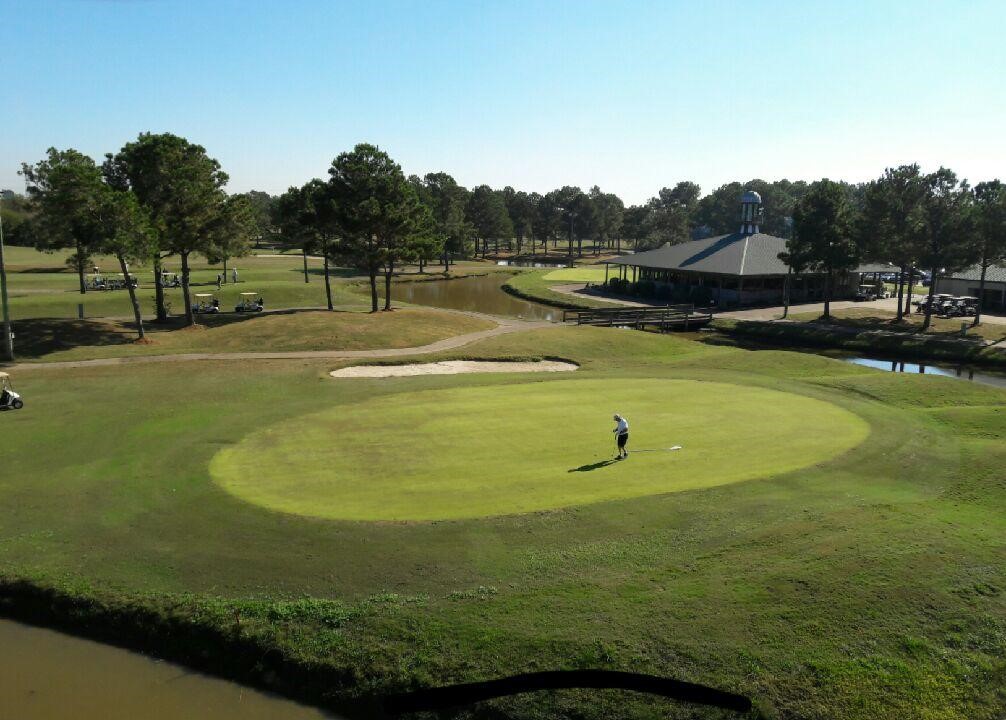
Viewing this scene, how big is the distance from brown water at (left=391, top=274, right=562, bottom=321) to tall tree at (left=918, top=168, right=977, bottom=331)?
3605cm

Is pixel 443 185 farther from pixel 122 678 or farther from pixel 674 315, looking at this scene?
pixel 122 678

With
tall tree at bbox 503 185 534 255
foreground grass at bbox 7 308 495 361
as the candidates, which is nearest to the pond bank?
foreground grass at bbox 7 308 495 361

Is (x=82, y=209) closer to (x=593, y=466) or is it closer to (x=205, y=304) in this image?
(x=205, y=304)

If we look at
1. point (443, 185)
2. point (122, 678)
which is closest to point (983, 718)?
point (122, 678)

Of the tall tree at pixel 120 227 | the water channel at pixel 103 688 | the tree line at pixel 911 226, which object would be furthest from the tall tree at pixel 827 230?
the water channel at pixel 103 688

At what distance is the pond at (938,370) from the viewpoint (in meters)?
49.3

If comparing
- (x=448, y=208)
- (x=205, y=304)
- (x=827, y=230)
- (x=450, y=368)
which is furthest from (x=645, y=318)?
(x=448, y=208)

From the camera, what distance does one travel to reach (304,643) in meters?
14.0

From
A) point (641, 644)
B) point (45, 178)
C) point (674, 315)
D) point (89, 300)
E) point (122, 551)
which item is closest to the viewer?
point (641, 644)

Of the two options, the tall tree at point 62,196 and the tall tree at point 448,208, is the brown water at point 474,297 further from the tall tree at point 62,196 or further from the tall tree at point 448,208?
the tall tree at point 62,196

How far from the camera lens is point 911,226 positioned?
212 ft

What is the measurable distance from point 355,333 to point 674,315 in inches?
1371

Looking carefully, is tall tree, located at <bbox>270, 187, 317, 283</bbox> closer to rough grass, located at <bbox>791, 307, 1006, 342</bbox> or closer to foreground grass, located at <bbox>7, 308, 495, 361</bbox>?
foreground grass, located at <bbox>7, 308, 495, 361</bbox>

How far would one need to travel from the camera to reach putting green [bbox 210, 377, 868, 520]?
1992 cm
